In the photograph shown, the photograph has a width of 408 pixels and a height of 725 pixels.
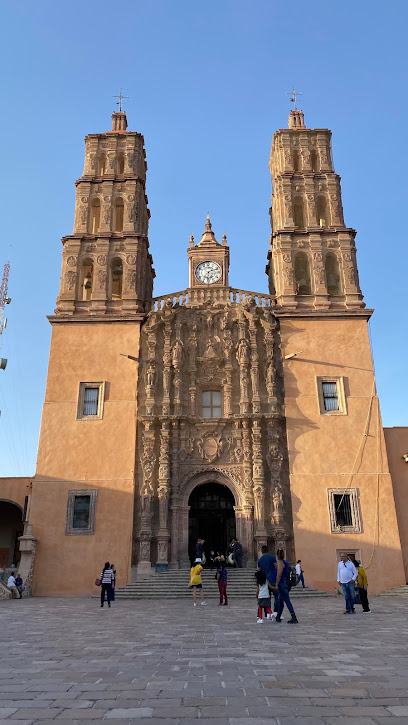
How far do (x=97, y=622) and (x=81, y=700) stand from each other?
25.5ft

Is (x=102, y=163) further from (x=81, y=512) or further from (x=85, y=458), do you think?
(x=81, y=512)

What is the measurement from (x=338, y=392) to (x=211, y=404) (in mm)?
5662

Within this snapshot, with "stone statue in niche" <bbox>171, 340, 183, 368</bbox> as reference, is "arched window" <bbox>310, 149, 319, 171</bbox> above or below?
above

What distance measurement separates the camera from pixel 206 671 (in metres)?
6.61

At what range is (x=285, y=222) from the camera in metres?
28.2

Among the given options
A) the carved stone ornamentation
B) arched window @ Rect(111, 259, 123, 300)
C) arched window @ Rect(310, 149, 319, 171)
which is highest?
arched window @ Rect(310, 149, 319, 171)

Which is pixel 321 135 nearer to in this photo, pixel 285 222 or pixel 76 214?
pixel 285 222

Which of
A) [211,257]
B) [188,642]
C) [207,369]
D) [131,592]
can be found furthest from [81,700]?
[211,257]

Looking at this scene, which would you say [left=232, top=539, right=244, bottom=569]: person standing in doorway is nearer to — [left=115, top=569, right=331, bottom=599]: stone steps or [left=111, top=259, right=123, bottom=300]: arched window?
[left=115, top=569, right=331, bottom=599]: stone steps

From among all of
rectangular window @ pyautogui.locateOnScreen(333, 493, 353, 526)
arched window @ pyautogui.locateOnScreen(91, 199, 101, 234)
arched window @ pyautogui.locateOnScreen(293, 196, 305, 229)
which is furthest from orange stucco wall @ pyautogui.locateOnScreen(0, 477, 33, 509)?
arched window @ pyautogui.locateOnScreen(293, 196, 305, 229)

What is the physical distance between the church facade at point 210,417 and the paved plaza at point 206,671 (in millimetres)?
9876

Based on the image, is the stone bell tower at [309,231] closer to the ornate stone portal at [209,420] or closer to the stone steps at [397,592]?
the ornate stone portal at [209,420]

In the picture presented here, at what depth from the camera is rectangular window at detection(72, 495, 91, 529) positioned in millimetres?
22734

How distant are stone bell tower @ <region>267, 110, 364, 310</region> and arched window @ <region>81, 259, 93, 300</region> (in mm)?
9488
